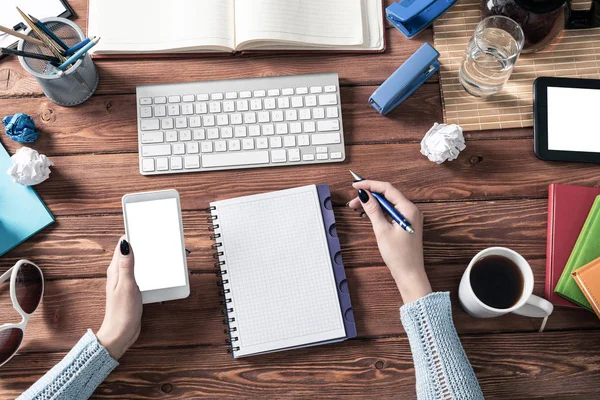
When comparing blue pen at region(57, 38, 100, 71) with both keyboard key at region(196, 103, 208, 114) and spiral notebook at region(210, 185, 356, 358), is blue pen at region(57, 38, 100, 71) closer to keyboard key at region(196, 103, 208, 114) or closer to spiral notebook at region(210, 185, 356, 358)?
keyboard key at region(196, 103, 208, 114)

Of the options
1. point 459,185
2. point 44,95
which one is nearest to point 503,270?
point 459,185

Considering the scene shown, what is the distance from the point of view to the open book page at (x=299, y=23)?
3.43 ft

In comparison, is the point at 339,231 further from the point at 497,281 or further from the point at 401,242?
the point at 497,281

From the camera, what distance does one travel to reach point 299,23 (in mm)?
1064

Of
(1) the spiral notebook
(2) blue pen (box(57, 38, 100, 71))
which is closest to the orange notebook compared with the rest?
(1) the spiral notebook

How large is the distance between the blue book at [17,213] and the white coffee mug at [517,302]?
0.76 metres

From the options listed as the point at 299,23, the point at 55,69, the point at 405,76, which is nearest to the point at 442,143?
the point at 405,76

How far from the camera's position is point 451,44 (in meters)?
1.09

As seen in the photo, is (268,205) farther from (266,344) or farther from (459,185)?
(459,185)

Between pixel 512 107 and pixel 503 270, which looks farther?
pixel 512 107

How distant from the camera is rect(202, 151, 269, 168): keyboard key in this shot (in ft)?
3.42

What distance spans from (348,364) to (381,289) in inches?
5.8

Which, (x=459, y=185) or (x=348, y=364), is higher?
(x=459, y=185)

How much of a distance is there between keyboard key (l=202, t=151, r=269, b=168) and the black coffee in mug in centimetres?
43
